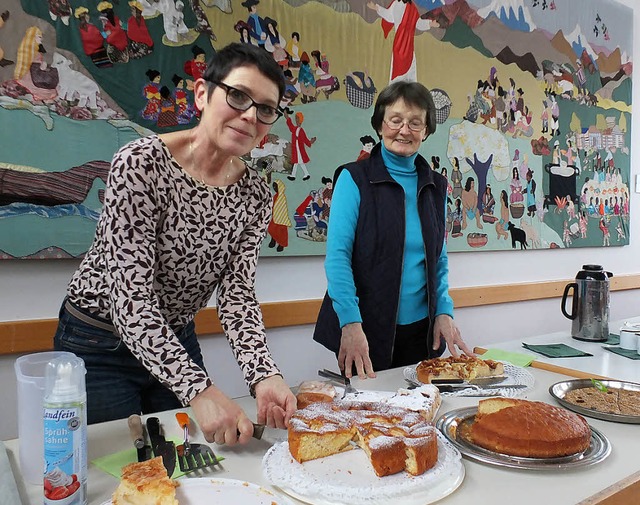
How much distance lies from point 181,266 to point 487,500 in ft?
2.47

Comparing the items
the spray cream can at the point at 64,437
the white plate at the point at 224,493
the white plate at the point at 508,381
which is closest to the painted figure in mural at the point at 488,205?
the white plate at the point at 508,381

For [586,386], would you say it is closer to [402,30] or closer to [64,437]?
[64,437]

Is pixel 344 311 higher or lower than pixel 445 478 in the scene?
higher

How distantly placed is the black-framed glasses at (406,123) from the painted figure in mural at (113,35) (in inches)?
39.4

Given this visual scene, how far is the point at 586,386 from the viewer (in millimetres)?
1308

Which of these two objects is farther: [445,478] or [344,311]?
[344,311]

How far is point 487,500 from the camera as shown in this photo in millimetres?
763

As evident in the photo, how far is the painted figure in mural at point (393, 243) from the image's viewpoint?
174cm

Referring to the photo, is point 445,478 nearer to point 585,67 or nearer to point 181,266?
point 181,266

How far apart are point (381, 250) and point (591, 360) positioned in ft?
2.38

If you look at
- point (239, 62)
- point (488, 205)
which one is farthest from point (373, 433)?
point (488, 205)

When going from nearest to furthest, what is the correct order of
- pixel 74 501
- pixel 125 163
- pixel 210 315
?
pixel 74 501 → pixel 125 163 → pixel 210 315

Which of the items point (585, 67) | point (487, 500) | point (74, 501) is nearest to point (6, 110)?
point (74, 501)

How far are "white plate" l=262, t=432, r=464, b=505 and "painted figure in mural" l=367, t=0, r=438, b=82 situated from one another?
2245 millimetres
